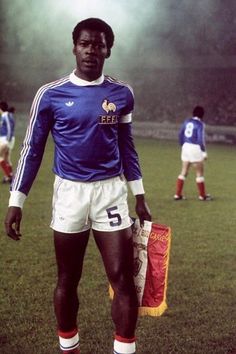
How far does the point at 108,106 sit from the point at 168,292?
252 cm

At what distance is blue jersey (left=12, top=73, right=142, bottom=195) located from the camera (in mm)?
3400

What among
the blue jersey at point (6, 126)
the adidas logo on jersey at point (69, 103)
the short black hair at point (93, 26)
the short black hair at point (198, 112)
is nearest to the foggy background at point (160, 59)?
the blue jersey at point (6, 126)

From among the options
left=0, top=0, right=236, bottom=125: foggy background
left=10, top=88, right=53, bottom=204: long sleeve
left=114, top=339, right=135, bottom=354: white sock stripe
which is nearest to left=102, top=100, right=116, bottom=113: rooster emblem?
left=10, top=88, right=53, bottom=204: long sleeve

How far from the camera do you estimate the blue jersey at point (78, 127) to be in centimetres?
340

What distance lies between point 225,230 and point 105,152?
5484mm

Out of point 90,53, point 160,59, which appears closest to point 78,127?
point 90,53

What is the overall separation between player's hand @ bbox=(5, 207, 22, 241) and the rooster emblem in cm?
80

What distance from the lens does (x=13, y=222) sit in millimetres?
3477

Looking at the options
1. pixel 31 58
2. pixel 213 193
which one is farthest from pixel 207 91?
pixel 213 193

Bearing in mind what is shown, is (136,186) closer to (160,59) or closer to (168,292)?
(168,292)

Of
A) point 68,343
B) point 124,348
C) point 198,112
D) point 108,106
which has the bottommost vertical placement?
point 198,112

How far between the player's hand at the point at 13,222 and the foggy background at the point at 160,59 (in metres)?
23.7

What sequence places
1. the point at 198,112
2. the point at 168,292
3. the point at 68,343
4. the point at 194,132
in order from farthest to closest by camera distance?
the point at 194,132, the point at 198,112, the point at 168,292, the point at 68,343

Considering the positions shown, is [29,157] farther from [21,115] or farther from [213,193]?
[21,115]
